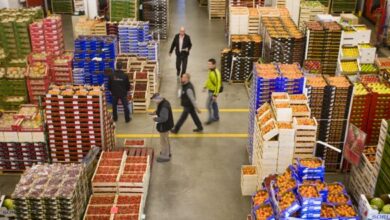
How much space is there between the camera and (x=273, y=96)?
1142 centimetres

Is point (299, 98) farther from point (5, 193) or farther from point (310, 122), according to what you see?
point (5, 193)

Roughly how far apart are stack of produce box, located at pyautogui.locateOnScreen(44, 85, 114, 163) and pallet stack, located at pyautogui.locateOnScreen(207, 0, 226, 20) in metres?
15.5

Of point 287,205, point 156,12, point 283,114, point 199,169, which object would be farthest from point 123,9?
point 287,205

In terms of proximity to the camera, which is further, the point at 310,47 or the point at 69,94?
the point at 310,47

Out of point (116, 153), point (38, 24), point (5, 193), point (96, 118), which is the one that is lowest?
point (5, 193)

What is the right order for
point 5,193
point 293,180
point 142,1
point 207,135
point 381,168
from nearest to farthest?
1. point 293,180
2. point 381,168
3. point 5,193
4. point 207,135
5. point 142,1

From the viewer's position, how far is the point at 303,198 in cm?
840

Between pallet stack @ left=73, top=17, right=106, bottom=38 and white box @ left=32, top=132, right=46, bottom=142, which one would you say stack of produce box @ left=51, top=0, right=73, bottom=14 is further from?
white box @ left=32, top=132, right=46, bottom=142

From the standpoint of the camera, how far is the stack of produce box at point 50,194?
9312 mm

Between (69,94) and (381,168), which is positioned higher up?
(69,94)

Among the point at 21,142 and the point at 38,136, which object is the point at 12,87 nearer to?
the point at 21,142

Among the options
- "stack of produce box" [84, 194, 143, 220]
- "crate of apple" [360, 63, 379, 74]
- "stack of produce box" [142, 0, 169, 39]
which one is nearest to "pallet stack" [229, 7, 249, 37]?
"stack of produce box" [142, 0, 169, 39]

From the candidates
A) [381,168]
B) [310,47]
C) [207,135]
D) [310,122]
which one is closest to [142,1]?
[310,47]

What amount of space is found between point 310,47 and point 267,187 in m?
8.82
